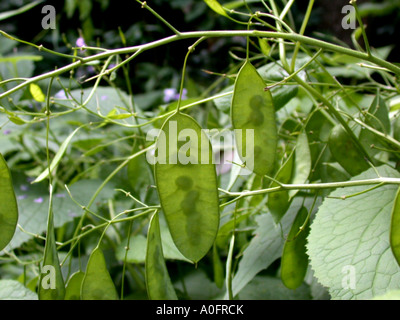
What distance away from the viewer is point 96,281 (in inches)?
17.6

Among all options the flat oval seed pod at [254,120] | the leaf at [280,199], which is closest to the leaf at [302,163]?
the leaf at [280,199]

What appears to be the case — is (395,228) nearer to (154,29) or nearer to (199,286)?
(199,286)

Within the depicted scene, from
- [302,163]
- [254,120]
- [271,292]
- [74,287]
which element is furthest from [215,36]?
[271,292]

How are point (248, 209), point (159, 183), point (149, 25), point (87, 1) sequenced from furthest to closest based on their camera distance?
point (149, 25), point (87, 1), point (248, 209), point (159, 183)

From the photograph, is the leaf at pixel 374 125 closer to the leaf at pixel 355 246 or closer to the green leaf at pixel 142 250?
the leaf at pixel 355 246

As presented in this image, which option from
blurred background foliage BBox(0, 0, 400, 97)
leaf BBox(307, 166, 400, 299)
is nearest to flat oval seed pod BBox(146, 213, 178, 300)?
leaf BBox(307, 166, 400, 299)

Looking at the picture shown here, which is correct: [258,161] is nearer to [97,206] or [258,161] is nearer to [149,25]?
[97,206]

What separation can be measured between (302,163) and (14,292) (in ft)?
1.23

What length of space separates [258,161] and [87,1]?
5.27ft

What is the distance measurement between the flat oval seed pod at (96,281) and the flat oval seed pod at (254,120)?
180 mm

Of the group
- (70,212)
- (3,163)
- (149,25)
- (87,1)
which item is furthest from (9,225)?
(149,25)

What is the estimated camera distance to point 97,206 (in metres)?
0.76

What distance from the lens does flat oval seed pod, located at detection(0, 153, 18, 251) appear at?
1.28ft
